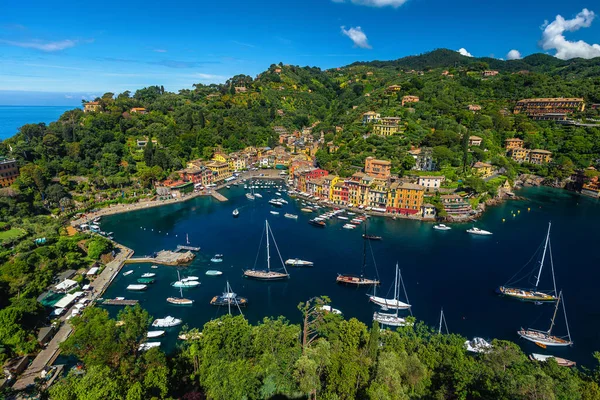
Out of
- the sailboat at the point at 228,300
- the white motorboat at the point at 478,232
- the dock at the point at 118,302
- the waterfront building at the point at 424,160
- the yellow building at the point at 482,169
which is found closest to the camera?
the sailboat at the point at 228,300

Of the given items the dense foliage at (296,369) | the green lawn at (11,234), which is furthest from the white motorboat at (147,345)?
the green lawn at (11,234)

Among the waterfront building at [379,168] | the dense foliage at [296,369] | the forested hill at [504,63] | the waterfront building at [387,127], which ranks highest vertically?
the forested hill at [504,63]

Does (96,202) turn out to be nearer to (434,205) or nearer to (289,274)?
(289,274)

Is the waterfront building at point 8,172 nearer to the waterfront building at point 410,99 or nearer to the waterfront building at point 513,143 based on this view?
the waterfront building at point 410,99

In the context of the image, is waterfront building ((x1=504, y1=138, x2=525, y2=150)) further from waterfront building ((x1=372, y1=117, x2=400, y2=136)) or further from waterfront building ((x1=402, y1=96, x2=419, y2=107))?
waterfront building ((x1=372, y1=117, x2=400, y2=136))

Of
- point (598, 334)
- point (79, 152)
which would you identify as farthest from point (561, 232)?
point (79, 152)

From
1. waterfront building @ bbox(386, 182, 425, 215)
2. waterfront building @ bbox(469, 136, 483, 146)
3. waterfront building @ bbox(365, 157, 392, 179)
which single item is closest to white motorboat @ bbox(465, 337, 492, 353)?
waterfront building @ bbox(386, 182, 425, 215)
